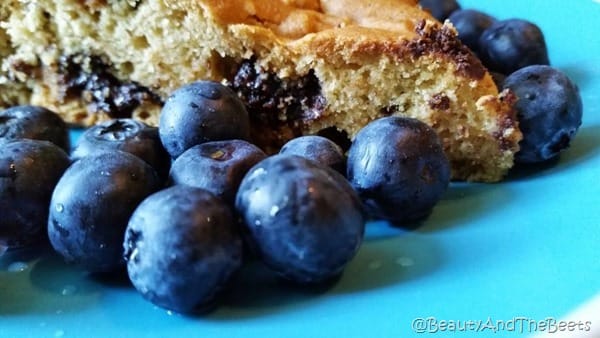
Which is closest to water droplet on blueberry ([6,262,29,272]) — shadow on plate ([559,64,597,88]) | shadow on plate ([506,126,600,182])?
shadow on plate ([506,126,600,182])

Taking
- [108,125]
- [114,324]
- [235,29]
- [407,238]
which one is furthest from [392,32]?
[114,324]

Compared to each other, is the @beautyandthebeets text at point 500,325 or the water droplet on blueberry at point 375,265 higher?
the @beautyandthebeets text at point 500,325

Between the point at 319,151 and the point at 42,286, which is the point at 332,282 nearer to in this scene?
the point at 319,151

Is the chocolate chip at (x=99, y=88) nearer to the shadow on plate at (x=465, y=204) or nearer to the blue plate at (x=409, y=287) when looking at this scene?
the blue plate at (x=409, y=287)

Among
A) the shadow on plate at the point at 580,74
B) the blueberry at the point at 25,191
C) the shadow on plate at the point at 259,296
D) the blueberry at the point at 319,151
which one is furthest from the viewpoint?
the shadow on plate at the point at 580,74

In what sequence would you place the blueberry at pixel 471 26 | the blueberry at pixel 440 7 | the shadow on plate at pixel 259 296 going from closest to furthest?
the shadow on plate at pixel 259 296 → the blueberry at pixel 471 26 → the blueberry at pixel 440 7

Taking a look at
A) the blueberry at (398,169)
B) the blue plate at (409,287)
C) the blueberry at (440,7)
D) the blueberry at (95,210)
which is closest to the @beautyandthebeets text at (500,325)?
the blue plate at (409,287)

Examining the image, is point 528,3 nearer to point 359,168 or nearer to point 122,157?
point 359,168

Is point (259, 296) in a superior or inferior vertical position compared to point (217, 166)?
inferior

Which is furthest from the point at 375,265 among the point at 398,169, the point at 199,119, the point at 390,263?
the point at 199,119
